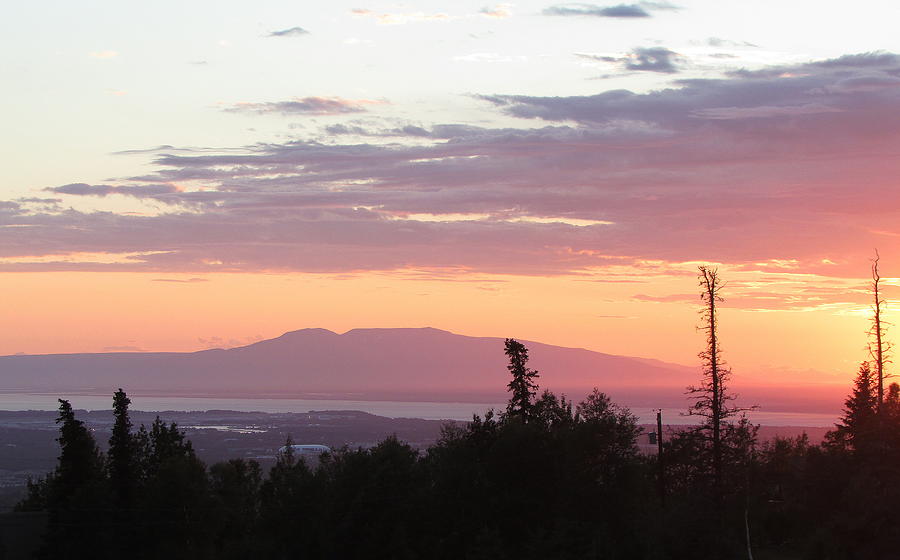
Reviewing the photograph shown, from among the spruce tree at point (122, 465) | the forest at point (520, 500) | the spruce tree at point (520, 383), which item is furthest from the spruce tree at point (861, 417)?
the spruce tree at point (122, 465)

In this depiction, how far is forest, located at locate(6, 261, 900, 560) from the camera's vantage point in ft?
146

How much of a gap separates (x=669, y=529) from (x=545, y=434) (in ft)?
24.0

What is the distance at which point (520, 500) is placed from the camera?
46781 millimetres

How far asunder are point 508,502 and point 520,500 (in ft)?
1.93

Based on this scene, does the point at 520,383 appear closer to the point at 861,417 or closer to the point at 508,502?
the point at 508,502

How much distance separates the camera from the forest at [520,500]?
4441 centimetres

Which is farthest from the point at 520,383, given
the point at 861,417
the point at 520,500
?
the point at 861,417

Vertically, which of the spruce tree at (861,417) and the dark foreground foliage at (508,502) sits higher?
the spruce tree at (861,417)

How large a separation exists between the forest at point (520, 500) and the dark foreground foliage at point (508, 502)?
70 mm

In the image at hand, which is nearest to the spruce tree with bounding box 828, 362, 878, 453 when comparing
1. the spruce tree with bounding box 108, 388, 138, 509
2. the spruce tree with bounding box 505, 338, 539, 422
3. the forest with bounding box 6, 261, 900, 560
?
the forest with bounding box 6, 261, 900, 560

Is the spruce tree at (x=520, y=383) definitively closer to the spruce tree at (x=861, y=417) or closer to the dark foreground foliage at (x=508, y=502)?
the dark foreground foliage at (x=508, y=502)

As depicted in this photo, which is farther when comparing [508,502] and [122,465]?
[122,465]

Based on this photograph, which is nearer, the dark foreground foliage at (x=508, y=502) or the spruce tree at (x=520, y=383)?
the dark foreground foliage at (x=508, y=502)

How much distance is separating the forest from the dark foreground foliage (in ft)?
0.23
